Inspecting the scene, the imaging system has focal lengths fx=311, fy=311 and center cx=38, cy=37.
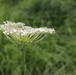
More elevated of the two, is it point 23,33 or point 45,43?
point 45,43

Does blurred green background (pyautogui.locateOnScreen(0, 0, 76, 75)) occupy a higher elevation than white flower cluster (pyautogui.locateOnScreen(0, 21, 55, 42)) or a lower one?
higher

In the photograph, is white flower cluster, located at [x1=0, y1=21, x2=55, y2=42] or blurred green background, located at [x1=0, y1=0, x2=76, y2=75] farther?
blurred green background, located at [x1=0, y1=0, x2=76, y2=75]

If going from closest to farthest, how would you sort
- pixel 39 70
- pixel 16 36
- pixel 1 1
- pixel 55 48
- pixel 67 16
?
pixel 16 36 < pixel 39 70 < pixel 55 48 < pixel 67 16 < pixel 1 1

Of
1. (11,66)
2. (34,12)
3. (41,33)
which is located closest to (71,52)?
(11,66)

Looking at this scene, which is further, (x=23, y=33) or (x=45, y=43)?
(x=45, y=43)

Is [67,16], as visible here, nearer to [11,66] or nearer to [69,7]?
[69,7]

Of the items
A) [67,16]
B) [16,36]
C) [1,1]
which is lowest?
[16,36]

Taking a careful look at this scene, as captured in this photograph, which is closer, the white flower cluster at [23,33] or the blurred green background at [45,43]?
the white flower cluster at [23,33]

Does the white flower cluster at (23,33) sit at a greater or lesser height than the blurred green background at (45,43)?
lesser
